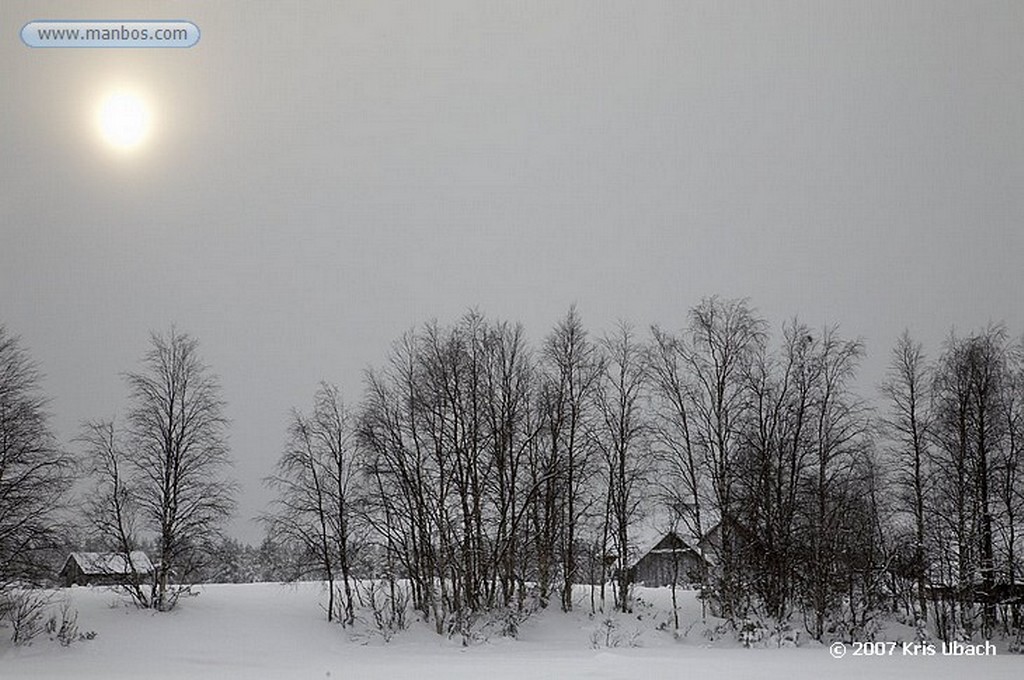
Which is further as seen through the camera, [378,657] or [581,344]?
[581,344]

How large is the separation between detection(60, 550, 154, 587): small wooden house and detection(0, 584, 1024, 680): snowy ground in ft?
1.61

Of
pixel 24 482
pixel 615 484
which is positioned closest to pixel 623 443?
pixel 615 484

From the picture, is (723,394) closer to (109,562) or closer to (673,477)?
(673,477)

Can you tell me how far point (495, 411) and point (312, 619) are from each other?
21.7 feet

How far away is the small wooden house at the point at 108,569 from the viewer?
23.7m

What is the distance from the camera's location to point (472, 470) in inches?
1019

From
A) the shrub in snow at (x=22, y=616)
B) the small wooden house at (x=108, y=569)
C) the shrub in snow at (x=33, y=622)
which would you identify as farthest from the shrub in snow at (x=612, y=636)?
the shrub in snow at (x=22, y=616)

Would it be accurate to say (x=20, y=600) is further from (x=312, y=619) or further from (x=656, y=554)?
(x=656, y=554)

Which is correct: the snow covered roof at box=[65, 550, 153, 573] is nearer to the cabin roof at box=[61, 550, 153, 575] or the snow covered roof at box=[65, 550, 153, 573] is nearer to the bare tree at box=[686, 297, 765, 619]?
the cabin roof at box=[61, 550, 153, 575]

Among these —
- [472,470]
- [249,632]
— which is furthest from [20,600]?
[472,470]

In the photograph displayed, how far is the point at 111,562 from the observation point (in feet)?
80.1

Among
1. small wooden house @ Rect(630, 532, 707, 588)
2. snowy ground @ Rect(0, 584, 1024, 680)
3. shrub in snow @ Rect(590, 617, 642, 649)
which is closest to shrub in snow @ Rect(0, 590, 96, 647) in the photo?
snowy ground @ Rect(0, 584, 1024, 680)

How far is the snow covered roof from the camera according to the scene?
2408 cm

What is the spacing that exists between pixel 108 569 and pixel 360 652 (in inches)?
258
